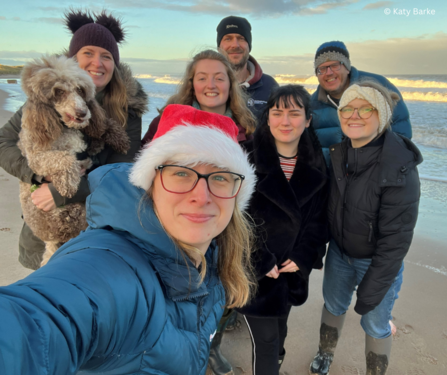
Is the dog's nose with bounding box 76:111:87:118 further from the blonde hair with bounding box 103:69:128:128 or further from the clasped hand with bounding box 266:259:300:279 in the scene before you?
the clasped hand with bounding box 266:259:300:279

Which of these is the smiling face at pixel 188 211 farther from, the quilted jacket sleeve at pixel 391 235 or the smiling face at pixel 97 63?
the smiling face at pixel 97 63

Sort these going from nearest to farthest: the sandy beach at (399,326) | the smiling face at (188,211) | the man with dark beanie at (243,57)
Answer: the smiling face at (188,211)
the sandy beach at (399,326)
the man with dark beanie at (243,57)

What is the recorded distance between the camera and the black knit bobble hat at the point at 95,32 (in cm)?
257

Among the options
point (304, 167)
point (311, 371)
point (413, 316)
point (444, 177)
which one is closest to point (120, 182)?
point (304, 167)

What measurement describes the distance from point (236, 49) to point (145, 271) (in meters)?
3.30

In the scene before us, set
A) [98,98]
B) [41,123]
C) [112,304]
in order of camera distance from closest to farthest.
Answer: [112,304]
[41,123]
[98,98]

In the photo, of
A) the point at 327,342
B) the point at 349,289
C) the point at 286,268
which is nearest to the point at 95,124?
the point at 286,268

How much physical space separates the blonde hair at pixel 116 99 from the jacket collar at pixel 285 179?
1.18 metres

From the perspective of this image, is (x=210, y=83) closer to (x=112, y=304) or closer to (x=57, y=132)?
(x=57, y=132)

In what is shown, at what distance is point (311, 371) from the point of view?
259cm

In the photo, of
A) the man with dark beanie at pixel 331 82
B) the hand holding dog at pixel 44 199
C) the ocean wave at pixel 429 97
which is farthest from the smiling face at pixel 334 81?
the ocean wave at pixel 429 97

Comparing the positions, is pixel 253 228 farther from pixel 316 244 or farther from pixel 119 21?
pixel 119 21

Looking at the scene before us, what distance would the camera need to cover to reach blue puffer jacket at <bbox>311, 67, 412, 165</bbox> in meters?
2.68

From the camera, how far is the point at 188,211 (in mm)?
1246
